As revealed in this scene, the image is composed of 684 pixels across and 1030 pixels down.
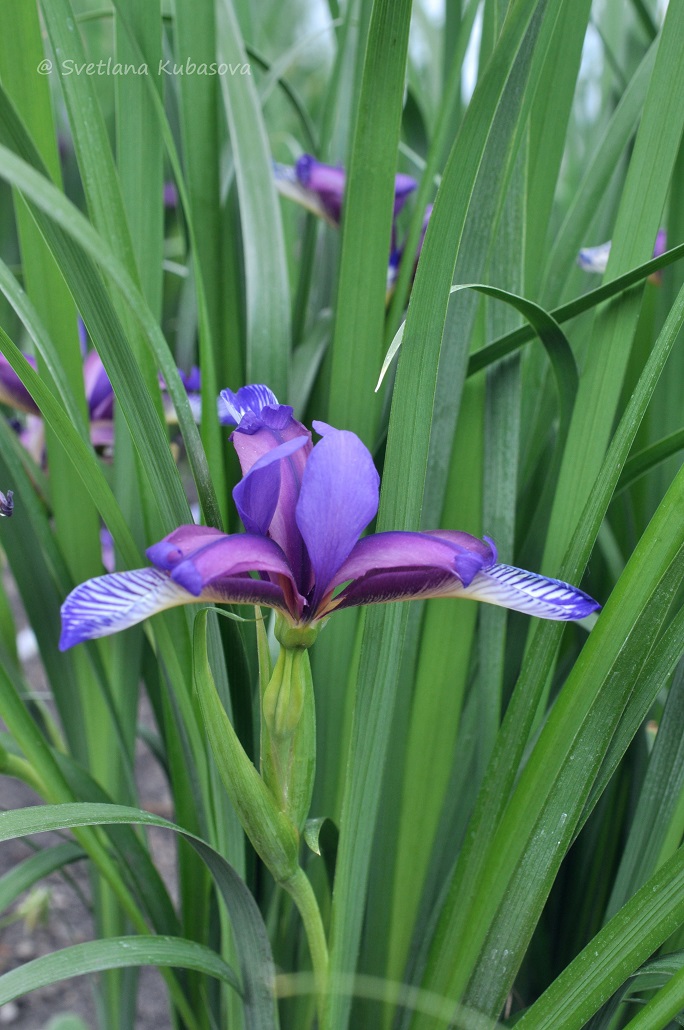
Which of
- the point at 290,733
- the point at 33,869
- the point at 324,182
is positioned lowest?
the point at 33,869

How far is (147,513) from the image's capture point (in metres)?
0.55

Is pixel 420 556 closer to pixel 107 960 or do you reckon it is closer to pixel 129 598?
pixel 129 598

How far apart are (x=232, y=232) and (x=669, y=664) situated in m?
0.47

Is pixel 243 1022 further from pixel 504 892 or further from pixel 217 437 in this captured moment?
pixel 217 437

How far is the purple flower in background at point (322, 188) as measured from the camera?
2.50 feet

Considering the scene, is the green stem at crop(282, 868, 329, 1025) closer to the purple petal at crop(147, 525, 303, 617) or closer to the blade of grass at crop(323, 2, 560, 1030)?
the blade of grass at crop(323, 2, 560, 1030)

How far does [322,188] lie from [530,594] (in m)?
0.55

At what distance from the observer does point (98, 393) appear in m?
0.69

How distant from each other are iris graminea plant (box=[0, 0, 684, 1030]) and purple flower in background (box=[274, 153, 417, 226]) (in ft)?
0.37

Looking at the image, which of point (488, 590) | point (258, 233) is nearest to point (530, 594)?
point (488, 590)

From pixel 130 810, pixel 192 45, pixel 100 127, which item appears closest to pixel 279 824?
pixel 130 810

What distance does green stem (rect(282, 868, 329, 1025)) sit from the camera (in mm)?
411

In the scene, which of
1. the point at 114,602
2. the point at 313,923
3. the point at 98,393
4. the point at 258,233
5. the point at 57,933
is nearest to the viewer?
the point at 114,602

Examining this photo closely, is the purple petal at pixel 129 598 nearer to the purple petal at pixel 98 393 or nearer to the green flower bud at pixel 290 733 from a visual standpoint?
the green flower bud at pixel 290 733
